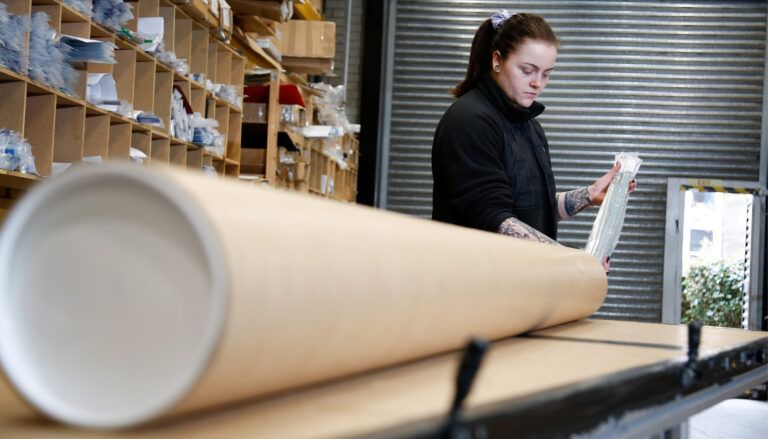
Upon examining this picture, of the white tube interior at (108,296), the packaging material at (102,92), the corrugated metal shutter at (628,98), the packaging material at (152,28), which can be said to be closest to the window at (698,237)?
the corrugated metal shutter at (628,98)

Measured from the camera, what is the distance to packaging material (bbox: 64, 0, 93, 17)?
3.64 m

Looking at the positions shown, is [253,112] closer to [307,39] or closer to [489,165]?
[307,39]

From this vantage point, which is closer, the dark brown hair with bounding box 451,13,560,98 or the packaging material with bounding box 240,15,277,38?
the dark brown hair with bounding box 451,13,560,98

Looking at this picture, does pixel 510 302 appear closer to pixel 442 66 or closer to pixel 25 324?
pixel 25 324

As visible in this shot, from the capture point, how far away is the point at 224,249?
2.70 feet

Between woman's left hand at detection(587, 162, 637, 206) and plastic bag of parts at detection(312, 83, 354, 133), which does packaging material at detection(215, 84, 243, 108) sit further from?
woman's left hand at detection(587, 162, 637, 206)

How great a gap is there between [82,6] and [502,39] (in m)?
1.82

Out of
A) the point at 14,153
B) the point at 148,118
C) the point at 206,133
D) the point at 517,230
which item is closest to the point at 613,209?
the point at 517,230

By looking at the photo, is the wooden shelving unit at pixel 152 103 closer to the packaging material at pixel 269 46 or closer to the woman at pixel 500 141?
the packaging material at pixel 269 46

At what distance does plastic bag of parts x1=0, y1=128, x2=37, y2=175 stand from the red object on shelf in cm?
287

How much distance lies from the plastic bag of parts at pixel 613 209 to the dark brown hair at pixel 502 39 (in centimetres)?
52

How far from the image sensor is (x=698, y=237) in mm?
8609

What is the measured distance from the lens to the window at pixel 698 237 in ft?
28.1

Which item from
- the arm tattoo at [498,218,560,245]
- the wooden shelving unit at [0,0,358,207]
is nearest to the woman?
the arm tattoo at [498,218,560,245]
